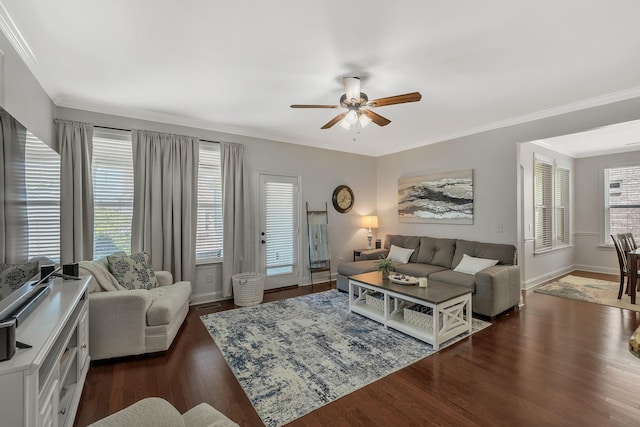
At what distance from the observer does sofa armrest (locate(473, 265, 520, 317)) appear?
3512mm

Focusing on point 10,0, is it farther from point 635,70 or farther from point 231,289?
point 635,70

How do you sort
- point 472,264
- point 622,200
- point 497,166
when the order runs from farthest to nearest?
point 622,200, point 497,166, point 472,264

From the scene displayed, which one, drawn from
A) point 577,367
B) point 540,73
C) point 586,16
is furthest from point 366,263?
point 586,16

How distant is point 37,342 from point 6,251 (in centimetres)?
55

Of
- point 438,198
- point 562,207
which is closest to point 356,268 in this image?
point 438,198

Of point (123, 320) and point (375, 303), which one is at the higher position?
point (123, 320)

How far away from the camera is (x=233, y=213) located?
14.8 feet

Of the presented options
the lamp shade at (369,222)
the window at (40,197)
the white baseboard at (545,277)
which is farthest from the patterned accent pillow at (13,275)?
the white baseboard at (545,277)

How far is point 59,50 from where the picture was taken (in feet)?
7.95

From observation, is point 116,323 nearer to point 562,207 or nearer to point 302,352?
point 302,352

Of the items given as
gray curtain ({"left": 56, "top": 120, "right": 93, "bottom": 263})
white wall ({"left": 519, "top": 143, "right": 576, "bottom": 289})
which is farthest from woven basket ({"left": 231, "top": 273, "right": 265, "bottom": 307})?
white wall ({"left": 519, "top": 143, "right": 576, "bottom": 289})

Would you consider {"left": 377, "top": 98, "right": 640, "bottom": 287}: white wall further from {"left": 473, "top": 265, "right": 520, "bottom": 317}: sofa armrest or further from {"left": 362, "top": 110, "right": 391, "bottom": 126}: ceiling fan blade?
{"left": 362, "top": 110, "right": 391, "bottom": 126}: ceiling fan blade

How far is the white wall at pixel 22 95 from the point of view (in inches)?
82.6

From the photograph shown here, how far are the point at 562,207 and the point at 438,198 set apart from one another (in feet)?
10.5
